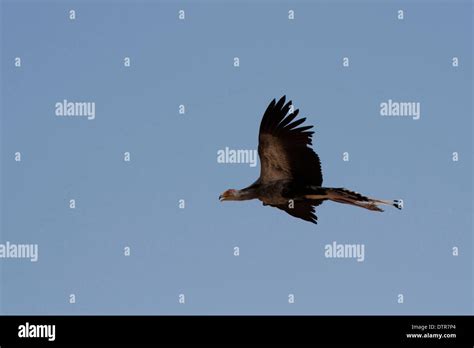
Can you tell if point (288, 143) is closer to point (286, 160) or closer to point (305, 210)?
point (286, 160)

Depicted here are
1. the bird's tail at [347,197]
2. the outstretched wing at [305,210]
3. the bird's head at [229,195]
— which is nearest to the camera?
the bird's tail at [347,197]

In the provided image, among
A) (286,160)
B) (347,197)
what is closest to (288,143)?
(286,160)

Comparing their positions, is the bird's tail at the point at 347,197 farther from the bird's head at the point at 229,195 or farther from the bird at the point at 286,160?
the bird's head at the point at 229,195

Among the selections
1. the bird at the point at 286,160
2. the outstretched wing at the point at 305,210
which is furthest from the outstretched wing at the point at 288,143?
the outstretched wing at the point at 305,210

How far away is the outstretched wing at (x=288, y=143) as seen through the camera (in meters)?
20.0

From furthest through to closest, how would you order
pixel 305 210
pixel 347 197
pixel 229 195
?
pixel 305 210, pixel 229 195, pixel 347 197

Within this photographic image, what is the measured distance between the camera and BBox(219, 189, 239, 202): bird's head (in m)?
20.8

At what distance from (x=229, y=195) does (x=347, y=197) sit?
290 cm

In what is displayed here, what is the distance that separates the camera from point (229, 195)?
68.1ft

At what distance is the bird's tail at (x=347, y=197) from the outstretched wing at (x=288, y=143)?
0.37 meters
